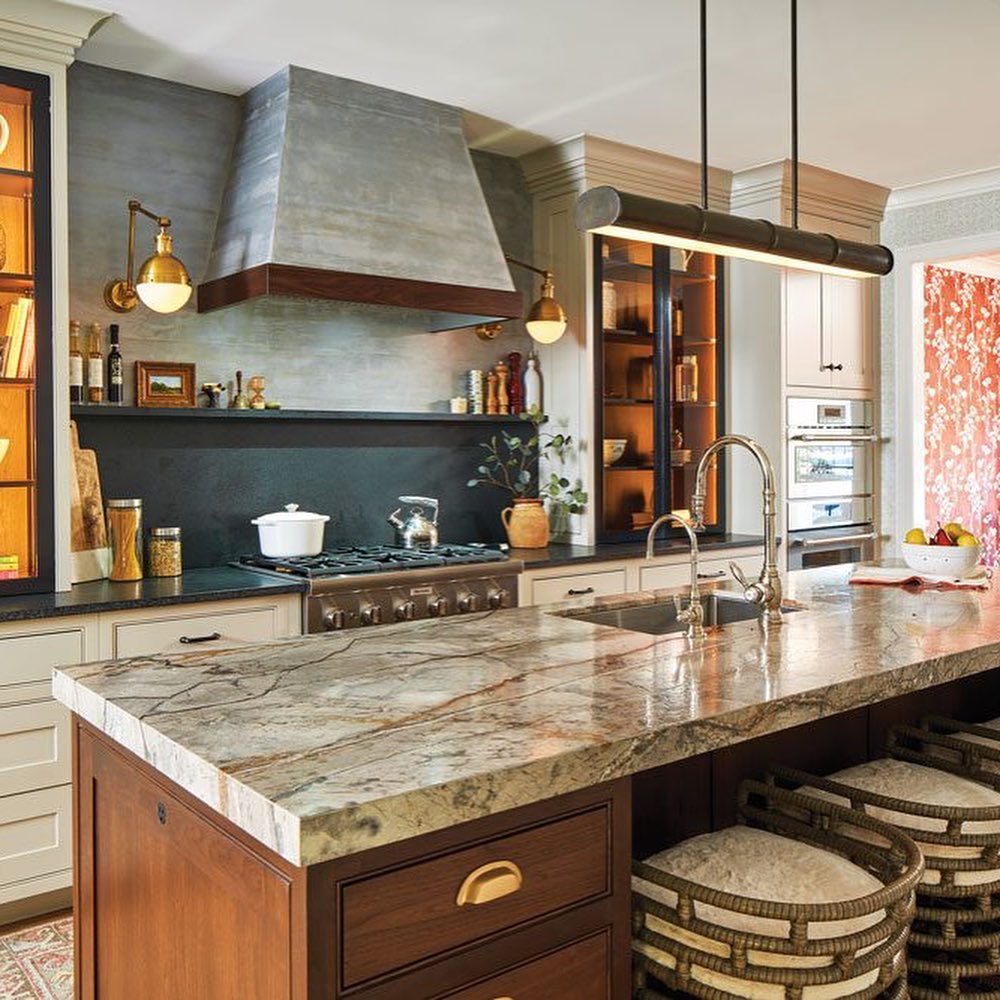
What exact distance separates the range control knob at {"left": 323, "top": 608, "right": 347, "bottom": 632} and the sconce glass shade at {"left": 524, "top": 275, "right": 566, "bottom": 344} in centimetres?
167

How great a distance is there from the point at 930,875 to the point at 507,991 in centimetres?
100

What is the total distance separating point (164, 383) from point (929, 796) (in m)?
2.88

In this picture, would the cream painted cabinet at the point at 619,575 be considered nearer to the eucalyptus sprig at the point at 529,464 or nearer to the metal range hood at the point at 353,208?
the eucalyptus sprig at the point at 529,464

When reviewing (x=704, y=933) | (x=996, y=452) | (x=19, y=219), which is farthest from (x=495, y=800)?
(x=996, y=452)

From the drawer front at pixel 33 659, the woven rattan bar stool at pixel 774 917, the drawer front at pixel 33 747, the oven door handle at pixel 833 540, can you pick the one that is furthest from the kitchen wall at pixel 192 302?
the woven rattan bar stool at pixel 774 917

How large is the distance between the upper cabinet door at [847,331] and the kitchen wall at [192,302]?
2179 millimetres

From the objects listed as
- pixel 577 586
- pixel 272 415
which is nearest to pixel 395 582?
pixel 272 415

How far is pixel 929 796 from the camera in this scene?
2111 millimetres

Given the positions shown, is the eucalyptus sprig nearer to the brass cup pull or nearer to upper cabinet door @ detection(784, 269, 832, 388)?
upper cabinet door @ detection(784, 269, 832, 388)

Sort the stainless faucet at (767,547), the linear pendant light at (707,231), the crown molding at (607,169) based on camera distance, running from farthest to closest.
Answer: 1. the crown molding at (607,169)
2. the stainless faucet at (767,547)
3. the linear pendant light at (707,231)

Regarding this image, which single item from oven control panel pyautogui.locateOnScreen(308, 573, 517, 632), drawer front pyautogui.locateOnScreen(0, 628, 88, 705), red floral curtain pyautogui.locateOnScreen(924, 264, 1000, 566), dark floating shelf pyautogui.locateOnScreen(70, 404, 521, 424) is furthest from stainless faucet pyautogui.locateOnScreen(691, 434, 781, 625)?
red floral curtain pyautogui.locateOnScreen(924, 264, 1000, 566)

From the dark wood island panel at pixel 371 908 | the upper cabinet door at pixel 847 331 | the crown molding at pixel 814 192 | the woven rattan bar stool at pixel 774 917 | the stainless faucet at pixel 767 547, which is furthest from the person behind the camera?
the upper cabinet door at pixel 847 331

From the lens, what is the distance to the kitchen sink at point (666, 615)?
2730mm

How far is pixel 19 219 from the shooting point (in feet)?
10.7
